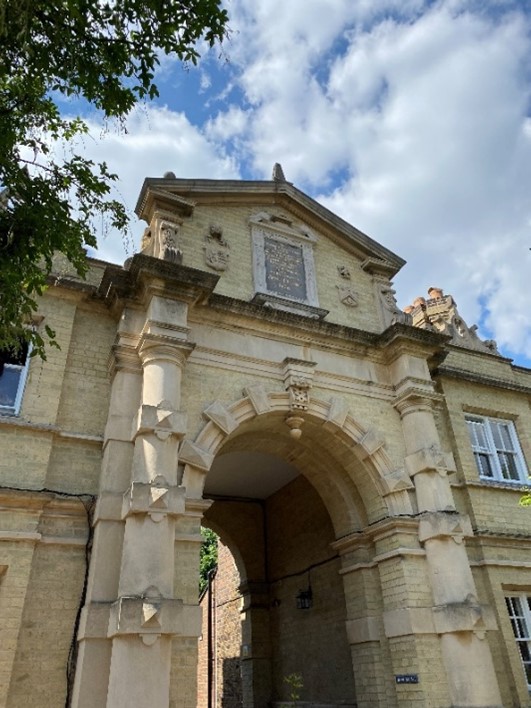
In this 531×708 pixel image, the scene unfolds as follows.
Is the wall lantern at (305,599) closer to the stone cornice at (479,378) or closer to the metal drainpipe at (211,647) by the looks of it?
the stone cornice at (479,378)

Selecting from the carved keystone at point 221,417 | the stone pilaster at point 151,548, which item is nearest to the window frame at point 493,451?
the carved keystone at point 221,417

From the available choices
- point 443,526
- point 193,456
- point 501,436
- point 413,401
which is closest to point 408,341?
point 413,401

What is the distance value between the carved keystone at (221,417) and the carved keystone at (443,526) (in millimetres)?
3505

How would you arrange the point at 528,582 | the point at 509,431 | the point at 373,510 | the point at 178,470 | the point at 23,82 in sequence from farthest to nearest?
the point at 509,431 → the point at 528,582 → the point at 373,510 → the point at 178,470 → the point at 23,82

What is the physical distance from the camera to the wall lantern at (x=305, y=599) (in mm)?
12500

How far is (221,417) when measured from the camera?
905 centimetres

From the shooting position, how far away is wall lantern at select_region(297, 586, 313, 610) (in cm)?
1250

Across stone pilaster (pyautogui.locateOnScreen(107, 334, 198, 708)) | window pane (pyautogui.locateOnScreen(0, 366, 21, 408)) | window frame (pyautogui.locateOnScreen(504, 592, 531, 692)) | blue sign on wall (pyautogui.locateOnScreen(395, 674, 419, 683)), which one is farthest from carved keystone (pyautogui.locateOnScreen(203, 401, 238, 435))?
window frame (pyautogui.locateOnScreen(504, 592, 531, 692))

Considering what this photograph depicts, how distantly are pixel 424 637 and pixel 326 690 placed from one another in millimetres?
3834

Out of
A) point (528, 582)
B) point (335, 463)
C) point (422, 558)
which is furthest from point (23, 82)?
point (528, 582)

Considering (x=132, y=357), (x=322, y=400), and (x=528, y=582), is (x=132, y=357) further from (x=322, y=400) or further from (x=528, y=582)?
(x=528, y=582)

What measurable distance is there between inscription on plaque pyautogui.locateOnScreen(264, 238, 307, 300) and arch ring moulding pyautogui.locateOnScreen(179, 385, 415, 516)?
2393 mm

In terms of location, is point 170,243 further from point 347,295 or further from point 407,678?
point 407,678

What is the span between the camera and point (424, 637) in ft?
29.0
